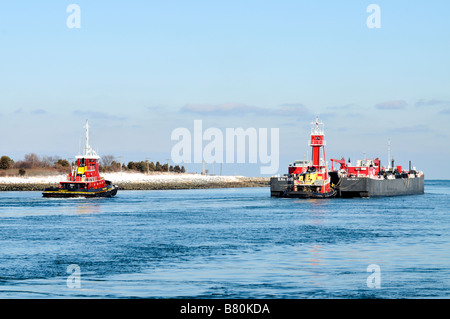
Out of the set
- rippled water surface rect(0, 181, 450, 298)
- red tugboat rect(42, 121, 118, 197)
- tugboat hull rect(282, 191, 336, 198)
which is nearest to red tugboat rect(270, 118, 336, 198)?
tugboat hull rect(282, 191, 336, 198)

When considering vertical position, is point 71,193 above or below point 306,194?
above

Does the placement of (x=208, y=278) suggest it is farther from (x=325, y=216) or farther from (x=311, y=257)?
(x=325, y=216)

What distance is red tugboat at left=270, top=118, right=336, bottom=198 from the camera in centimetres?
10706

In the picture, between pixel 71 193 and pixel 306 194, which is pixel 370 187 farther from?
pixel 71 193

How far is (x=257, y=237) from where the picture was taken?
44125 mm

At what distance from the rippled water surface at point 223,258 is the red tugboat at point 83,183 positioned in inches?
1766

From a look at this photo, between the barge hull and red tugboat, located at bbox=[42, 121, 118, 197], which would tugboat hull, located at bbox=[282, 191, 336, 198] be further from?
red tugboat, located at bbox=[42, 121, 118, 197]

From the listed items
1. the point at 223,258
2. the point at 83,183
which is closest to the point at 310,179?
the point at 83,183

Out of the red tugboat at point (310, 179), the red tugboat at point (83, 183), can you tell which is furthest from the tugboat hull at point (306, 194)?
the red tugboat at point (83, 183)

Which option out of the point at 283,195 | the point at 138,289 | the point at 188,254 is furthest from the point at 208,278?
the point at 283,195

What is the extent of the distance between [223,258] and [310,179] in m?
A: 75.6

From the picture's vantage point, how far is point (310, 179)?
107438mm

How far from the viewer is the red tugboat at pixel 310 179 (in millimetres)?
107062

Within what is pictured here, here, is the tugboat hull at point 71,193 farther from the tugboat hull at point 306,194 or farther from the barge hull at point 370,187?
the barge hull at point 370,187
